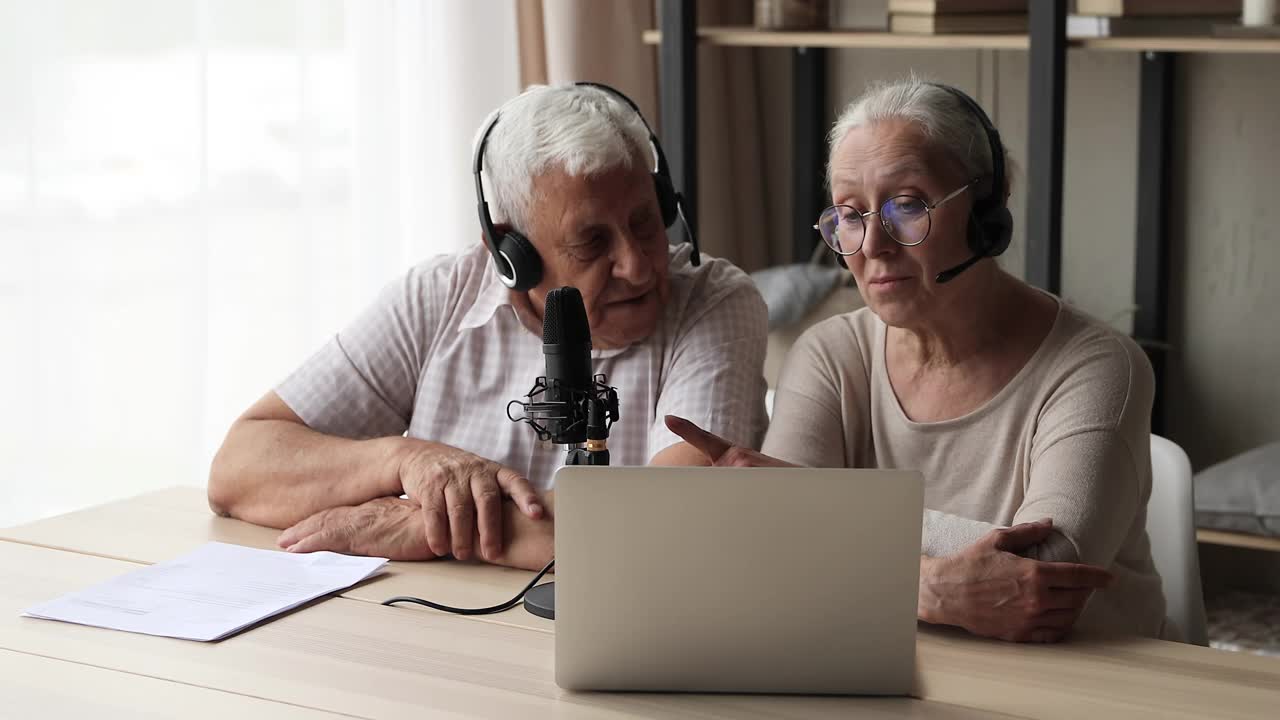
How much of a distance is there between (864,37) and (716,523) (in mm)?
1906

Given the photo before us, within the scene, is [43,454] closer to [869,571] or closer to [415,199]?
[415,199]

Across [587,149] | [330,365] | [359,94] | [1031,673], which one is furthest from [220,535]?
[359,94]

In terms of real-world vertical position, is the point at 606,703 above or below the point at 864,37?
below

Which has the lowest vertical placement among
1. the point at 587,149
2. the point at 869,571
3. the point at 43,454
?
the point at 43,454

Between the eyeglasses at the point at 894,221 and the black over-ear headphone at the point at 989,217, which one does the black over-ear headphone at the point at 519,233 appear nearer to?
the eyeglasses at the point at 894,221

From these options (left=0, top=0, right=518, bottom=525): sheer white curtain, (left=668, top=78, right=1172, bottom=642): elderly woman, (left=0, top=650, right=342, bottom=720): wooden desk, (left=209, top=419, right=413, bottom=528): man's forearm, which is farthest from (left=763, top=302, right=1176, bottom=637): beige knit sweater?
(left=0, top=0, right=518, bottom=525): sheer white curtain

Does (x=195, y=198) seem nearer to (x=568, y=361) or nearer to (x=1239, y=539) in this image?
(x=568, y=361)

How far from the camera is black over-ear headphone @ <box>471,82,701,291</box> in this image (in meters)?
1.80

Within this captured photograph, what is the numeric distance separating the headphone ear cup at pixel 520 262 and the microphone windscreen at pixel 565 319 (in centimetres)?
39

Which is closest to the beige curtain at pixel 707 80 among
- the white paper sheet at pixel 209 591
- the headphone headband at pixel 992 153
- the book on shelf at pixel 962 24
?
the book on shelf at pixel 962 24

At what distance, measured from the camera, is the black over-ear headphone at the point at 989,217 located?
5.19ft

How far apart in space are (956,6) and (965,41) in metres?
0.12

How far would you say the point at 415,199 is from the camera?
9.41 ft

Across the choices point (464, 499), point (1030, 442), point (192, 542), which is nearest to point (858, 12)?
point (1030, 442)
